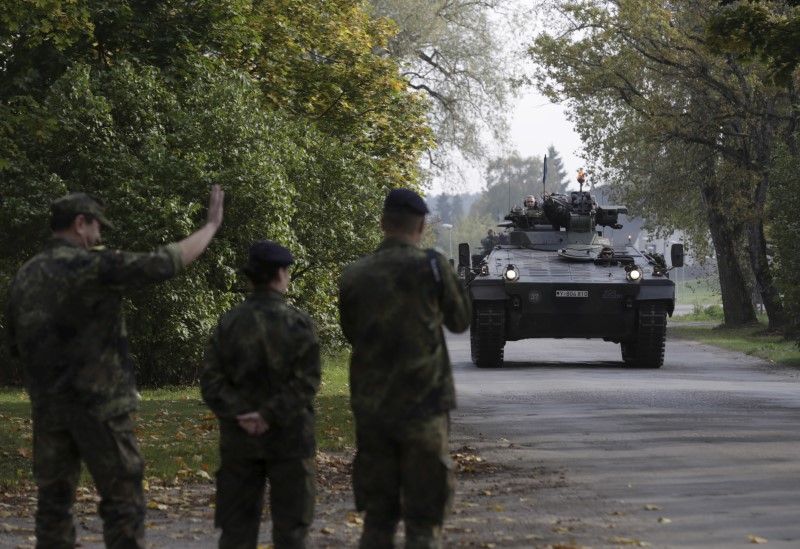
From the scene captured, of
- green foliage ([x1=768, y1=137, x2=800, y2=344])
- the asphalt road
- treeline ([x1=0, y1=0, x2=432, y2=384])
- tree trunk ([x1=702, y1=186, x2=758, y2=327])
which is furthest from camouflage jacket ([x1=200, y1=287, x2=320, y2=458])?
tree trunk ([x1=702, y1=186, x2=758, y2=327])

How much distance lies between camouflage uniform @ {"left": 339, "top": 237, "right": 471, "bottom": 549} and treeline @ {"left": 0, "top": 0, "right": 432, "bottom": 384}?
1417 cm

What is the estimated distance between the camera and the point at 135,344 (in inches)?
957

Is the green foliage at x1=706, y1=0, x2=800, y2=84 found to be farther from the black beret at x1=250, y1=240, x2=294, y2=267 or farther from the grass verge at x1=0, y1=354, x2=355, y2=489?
the black beret at x1=250, y1=240, x2=294, y2=267

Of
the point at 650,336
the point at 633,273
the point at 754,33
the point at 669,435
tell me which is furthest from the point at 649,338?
the point at 669,435

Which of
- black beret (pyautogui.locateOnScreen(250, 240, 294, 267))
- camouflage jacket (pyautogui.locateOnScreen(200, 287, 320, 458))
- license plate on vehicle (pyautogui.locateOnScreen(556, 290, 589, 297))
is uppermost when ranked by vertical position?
license plate on vehicle (pyautogui.locateOnScreen(556, 290, 589, 297))

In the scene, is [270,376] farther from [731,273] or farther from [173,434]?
[731,273]

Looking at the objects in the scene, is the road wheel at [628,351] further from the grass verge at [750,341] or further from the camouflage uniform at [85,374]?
the camouflage uniform at [85,374]

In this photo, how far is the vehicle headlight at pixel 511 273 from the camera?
82.8 ft

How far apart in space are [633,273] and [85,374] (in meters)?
19.2

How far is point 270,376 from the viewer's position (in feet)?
22.4

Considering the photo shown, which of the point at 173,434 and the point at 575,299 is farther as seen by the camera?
the point at 575,299

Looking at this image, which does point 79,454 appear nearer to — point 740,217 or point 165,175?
point 165,175

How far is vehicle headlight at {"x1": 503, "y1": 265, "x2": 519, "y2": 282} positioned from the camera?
25250 mm

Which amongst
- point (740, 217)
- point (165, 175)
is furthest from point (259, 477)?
point (740, 217)
